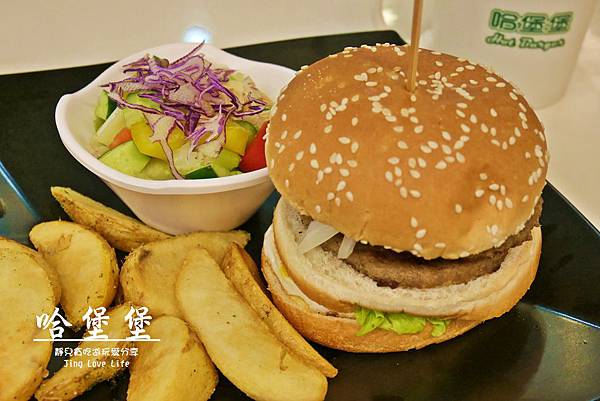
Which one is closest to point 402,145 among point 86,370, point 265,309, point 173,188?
point 265,309

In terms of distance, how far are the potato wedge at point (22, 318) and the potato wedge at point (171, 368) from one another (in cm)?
24

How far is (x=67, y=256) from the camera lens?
199 centimetres

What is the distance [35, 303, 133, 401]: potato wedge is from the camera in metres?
1.70

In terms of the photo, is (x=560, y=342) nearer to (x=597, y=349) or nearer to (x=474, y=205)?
(x=597, y=349)

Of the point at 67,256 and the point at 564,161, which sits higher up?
the point at 67,256

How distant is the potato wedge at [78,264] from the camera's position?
1.89 meters

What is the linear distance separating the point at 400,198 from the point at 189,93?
3.08 feet

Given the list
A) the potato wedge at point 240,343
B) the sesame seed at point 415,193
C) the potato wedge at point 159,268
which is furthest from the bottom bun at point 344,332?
the sesame seed at point 415,193

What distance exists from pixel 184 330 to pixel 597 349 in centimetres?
122

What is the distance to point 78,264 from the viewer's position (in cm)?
196

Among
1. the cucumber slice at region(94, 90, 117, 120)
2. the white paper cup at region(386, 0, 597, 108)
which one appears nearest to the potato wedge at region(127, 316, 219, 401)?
the cucumber slice at region(94, 90, 117, 120)

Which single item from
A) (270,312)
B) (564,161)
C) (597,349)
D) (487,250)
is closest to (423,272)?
(487,250)

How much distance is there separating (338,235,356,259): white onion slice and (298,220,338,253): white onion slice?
37mm

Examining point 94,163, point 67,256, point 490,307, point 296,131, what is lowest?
point 490,307
